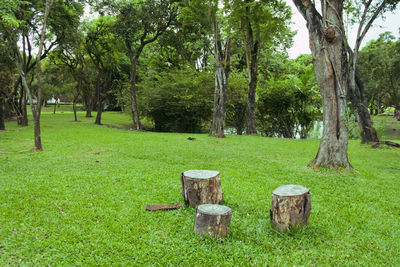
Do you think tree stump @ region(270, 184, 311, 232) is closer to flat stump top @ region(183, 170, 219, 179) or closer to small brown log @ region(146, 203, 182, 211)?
flat stump top @ region(183, 170, 219, 179)

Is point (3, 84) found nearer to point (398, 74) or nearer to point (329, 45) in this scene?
point (329, 45)

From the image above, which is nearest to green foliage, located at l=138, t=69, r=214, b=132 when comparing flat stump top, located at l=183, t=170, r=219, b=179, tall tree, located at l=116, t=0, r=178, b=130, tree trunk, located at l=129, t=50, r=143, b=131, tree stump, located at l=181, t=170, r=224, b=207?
tree trunk, located at l=129, t=50, r=143, b=131

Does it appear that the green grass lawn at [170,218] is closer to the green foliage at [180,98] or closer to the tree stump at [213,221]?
the tree stump at [213,221]

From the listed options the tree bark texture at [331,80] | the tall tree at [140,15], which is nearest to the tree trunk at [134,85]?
the tall tree at [140,15]

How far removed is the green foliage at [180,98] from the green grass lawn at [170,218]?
11.2 meters

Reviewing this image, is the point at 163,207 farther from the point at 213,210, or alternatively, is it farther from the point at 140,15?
the point at 140,15

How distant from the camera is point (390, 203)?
169 inches

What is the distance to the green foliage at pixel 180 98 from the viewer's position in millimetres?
17453

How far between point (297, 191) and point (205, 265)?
4.69 ft

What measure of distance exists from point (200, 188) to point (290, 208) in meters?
1.26

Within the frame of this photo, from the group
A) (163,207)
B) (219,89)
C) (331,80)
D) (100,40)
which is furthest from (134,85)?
(163,207)

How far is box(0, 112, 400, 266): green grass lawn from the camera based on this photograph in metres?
2.78

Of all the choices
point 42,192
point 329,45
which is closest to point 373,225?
point 329,45

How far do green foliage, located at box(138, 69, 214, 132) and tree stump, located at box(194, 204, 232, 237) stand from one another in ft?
46.1
